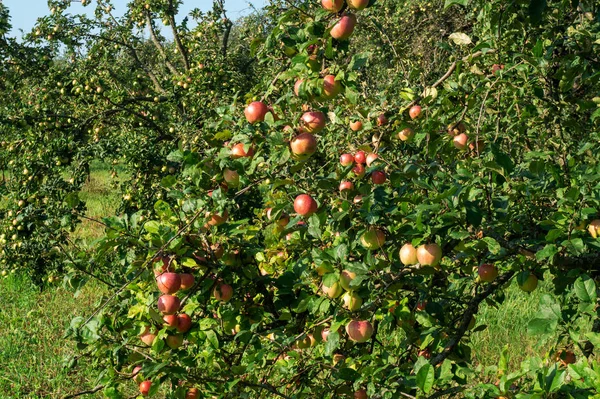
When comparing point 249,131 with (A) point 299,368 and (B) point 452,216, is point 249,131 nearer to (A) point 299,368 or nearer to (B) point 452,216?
(B) point 452,216

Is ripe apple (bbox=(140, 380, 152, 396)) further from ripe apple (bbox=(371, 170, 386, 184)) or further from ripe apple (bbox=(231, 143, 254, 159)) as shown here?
ripe apple (bbox=(371, 170, 386, 184))

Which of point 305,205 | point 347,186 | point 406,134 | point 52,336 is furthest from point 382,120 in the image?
point 52,336

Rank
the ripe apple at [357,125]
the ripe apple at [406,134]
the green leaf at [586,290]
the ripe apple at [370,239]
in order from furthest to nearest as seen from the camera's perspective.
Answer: the ripe apple at [357,125]
the ripe apple at [406,134]
the ripe apple at [370,239]
the green leaf at [586,290]

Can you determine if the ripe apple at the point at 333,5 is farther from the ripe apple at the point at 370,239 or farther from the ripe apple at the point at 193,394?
the ripe apple at the point at 193,394

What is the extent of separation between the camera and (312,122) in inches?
59.4

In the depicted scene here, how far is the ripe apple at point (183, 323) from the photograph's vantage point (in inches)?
66.8

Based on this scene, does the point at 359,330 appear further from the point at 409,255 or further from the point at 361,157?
the point at 361,157

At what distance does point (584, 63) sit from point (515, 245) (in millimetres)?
658

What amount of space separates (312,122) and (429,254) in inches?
16.9

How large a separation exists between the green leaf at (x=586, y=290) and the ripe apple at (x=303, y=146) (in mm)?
664

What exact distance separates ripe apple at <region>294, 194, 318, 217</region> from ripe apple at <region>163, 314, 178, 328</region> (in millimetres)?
461

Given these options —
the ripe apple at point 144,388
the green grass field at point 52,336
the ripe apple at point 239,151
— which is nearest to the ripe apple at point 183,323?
the ripe apple at point 144,388

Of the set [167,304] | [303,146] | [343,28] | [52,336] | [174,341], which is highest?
[343,28]

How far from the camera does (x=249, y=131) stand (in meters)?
1.43
